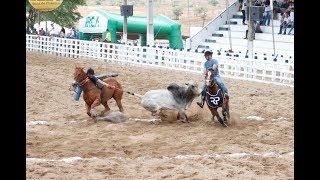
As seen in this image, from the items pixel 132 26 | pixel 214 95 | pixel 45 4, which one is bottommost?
pixel 214 95

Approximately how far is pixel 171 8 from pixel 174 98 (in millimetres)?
69931

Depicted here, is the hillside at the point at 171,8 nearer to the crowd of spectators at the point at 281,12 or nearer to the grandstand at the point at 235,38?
the grandstand at the point at 235,38

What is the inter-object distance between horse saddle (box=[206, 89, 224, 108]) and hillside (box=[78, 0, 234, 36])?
49.2 m

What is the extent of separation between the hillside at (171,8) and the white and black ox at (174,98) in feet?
159

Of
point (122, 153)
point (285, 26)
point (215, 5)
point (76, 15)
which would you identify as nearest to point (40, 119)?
point (122, 153)

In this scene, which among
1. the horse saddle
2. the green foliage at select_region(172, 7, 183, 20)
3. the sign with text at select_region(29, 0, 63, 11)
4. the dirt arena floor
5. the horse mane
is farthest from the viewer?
the green foliage at select_region(172, 7, 183, 20)

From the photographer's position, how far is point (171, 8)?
265 feet

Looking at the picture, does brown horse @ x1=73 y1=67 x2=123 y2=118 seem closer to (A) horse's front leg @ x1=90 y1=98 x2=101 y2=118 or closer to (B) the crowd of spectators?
(A) horse's front leg @ x1=90 y1=98 x2=101 y2=118

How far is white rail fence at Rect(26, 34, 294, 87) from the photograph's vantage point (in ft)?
63.0

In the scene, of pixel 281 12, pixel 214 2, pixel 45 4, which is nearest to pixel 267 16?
pixel 281 12

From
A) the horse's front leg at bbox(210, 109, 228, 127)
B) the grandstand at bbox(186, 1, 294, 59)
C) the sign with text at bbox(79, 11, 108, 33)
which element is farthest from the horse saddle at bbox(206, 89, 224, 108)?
the sign with text at bbox(79, 11, 108, 33)

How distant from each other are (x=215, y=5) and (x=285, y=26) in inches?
2233

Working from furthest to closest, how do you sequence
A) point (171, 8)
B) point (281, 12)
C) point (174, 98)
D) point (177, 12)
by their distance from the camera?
point (171, 8) → point (177, 12) → point (281, 12) → point (174, 98)

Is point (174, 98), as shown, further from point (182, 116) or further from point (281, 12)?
point (281, 12)
